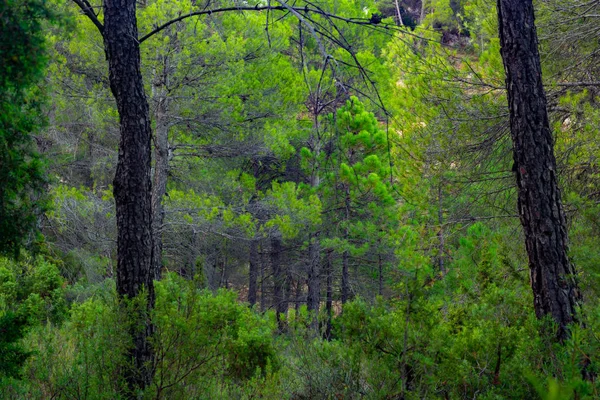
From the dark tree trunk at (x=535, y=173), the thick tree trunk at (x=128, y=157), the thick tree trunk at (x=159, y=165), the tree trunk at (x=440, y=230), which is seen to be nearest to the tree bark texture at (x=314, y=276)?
the tree trunk at (x=440, y=230)

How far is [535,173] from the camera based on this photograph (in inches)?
174

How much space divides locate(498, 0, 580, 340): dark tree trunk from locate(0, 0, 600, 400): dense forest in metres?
0.02

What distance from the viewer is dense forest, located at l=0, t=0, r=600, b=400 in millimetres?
3367

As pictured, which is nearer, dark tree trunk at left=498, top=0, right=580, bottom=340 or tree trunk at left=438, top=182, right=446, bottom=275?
dark tree trunk at left=498, top=0, right=580, bottom=340

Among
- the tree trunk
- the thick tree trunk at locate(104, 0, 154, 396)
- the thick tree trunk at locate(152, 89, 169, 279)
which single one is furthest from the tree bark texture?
the thick tree trunk at locate(104, 0, 154, 396)

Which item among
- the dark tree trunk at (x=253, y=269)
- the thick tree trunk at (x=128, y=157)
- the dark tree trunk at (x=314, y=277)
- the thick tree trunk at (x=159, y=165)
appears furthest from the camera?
the dark tree trunk at (x=253, y=269)

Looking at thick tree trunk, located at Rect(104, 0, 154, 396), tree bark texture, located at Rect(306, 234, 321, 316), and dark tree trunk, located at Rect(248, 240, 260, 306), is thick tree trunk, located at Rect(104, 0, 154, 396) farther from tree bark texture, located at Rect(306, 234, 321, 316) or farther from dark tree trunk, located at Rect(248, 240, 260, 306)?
dark tree trunk, located at Rect(248, 240, 260, 306)

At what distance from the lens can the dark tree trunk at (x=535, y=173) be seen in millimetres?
4328

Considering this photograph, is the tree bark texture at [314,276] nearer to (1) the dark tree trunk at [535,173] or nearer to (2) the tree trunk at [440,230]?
(2) the tree trunk at [440,230]

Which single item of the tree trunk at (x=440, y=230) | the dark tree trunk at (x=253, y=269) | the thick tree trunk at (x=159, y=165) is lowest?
the dark tree trunk at (x=253, y=269)

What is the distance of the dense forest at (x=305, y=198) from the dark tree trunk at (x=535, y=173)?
0.02 metres

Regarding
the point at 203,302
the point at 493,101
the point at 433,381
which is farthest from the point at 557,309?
the point at 493,101

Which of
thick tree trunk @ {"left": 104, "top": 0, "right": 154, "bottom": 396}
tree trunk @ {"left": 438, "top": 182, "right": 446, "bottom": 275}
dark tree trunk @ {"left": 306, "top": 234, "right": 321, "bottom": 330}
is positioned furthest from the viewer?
dark tree trunk @ {"left": 306, "top": 234, "right": 321, "bottom": 330}

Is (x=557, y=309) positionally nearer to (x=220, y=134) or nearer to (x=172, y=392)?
(x=172, y=392)
